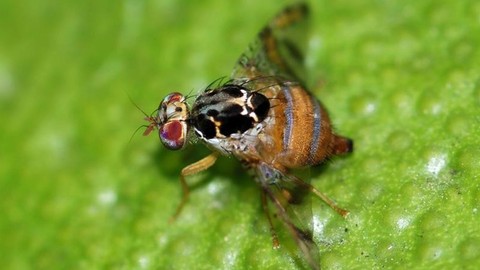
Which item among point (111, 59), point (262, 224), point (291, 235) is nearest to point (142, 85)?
point (111, 59)

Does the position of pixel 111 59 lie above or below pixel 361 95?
above

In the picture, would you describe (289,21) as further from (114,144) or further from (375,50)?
(114,144)

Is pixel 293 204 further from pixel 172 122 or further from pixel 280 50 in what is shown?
pixel 280 50

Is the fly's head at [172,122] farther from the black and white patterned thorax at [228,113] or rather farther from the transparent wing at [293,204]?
the transparent wing at [293,204]

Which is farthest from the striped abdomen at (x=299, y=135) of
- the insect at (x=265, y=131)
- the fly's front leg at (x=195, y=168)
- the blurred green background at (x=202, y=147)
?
the fly's front leg at (x=195, y=168)

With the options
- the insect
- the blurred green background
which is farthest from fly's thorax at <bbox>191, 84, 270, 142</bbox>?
the blurred green background

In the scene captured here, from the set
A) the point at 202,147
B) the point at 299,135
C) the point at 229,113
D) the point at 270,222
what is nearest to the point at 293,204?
the point at 270,222

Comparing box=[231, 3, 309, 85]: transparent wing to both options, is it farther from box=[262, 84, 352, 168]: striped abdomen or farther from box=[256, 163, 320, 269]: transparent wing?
box=[256, 163, 320, 269]: transparent wing
